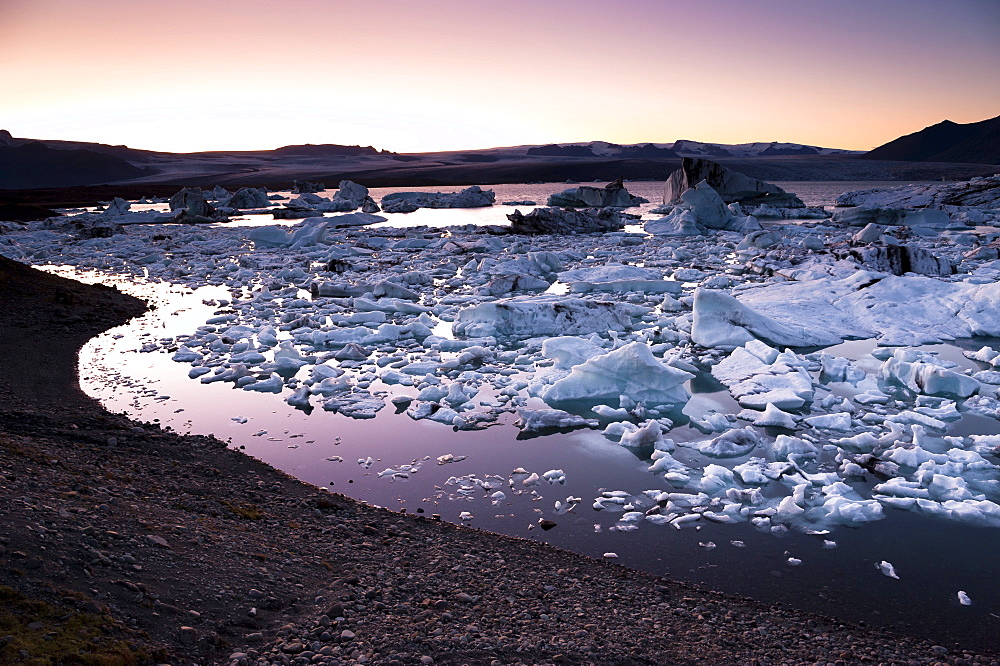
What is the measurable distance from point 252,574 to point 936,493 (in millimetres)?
4111

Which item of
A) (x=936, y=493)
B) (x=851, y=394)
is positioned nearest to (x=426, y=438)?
(x=936, y=493)

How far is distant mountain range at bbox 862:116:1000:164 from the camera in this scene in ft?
360

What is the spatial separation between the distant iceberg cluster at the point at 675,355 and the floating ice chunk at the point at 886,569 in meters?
0.44

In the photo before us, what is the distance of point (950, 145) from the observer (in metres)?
120

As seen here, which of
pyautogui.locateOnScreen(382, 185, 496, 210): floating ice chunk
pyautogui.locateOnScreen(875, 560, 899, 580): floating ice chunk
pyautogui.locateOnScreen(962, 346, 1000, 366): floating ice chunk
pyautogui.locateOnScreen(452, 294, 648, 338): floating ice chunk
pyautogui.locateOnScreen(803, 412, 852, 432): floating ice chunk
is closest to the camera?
pyautogui.locateOnScreen(875, 560, 899, 580): floating ice chunk

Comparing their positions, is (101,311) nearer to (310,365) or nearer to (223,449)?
(310,365)

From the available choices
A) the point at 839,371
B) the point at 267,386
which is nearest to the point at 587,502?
the point at 267,386

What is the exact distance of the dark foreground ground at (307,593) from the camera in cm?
234

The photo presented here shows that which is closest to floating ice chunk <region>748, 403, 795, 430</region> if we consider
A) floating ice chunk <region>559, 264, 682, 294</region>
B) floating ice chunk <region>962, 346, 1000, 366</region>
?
floating ice chunk <region>962, 346, 1000, 366</region>

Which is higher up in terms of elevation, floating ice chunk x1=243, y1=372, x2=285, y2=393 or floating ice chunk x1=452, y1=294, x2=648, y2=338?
floating ice chunk x1=452, y1=294, x2=648, y2=338

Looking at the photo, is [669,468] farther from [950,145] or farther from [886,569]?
[950,145]

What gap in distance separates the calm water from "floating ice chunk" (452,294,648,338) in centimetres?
241

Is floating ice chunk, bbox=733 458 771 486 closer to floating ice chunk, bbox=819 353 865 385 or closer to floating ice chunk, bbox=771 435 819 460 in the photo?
floating ice chunk, bbox=771 435 819 460

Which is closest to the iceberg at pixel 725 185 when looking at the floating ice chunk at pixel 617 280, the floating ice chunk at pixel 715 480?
the floating ice chunk at pixel 617 280
